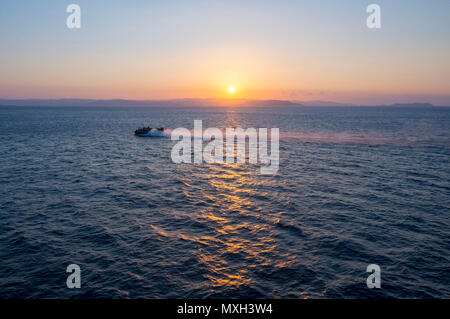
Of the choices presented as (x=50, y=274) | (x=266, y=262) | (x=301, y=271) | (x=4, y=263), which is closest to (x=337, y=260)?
(x=301, y=271)

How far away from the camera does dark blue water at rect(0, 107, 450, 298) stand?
52.3 feet

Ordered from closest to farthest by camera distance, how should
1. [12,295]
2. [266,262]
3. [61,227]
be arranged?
[12,295] < [266,262] < [61,227]

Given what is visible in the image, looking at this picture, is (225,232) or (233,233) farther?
(225,232)

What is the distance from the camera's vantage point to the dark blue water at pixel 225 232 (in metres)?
15.9

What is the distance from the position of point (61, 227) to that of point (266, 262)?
16.1 metres

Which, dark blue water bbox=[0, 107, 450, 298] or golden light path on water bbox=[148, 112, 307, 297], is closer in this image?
dark blue water bbox=[0, 107, 450, 298]

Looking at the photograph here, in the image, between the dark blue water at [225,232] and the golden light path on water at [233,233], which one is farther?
the golden light path on water at [233,233]

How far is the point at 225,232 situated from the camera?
22.3 m

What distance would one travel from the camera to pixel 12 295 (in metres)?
14.7
